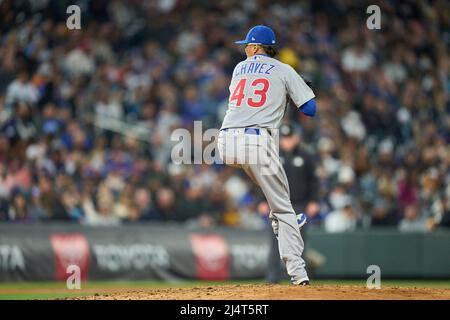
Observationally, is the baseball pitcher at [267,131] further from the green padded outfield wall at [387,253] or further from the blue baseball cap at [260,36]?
the green padded outfield wall at [387,253]

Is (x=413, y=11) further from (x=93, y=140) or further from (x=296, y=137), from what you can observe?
(x=296, y=137)

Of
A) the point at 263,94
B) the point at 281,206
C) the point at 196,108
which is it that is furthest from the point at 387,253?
the point at 263,94

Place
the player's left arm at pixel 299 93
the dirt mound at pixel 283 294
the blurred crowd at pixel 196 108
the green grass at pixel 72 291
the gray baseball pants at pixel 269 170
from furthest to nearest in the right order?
the blurred crowd at pixel 196 108 → the green grass at pixel 72 291 → the player's left arm at pixel 299 93 → the gray baseball pants at pixel 269 170 → the dirt mound at pixel 283 294

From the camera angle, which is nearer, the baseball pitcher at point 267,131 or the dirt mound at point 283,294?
the dirt mound at point 283,294

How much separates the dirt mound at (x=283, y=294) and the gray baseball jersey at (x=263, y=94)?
1.47 metres

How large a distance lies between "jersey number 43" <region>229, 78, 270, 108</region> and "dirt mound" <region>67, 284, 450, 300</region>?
166 cm

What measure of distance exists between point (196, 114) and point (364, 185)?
3.45m

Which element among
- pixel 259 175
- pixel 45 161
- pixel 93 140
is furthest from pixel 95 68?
pixel 259 175

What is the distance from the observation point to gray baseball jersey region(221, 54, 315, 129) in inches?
317

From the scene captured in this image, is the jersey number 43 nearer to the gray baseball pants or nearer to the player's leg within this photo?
the gray baseball pants

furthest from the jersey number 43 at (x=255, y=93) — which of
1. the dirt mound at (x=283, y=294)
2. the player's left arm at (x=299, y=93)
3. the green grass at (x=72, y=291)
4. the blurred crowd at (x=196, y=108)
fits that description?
the blurred crowd at (x=196, y=108)

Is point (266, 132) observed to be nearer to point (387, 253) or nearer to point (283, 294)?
point (283, 294)

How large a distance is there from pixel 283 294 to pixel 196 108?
32.8 feet

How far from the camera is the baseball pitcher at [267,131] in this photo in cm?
802
